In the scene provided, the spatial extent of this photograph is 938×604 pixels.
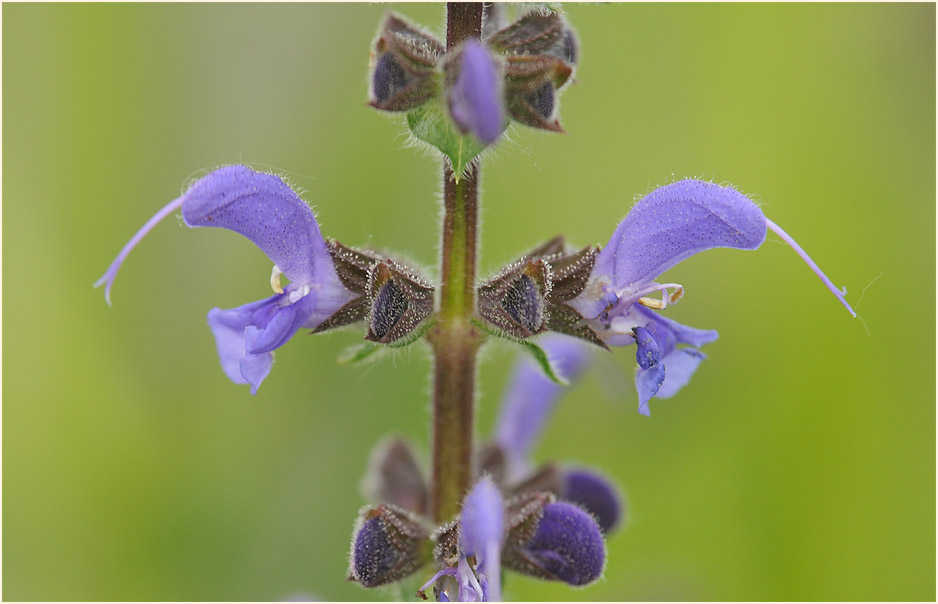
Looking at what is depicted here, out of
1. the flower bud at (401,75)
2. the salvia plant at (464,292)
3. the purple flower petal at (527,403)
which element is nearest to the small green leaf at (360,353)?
the salvia plant at (464,292)

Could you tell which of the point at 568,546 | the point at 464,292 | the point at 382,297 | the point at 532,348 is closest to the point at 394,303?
the point at 382,297

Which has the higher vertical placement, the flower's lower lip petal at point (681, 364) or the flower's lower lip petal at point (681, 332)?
the flower's lower lip petal at point (681, 332)

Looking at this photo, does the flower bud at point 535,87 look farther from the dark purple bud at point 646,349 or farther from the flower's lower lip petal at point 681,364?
the flower's lower lip petal at point 681,364

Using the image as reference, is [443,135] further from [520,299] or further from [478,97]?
[520,299]

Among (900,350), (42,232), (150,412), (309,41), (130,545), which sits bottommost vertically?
(130,545)

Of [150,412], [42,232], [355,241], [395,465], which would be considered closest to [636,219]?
[395,465]

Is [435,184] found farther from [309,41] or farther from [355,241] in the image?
[309,41]
